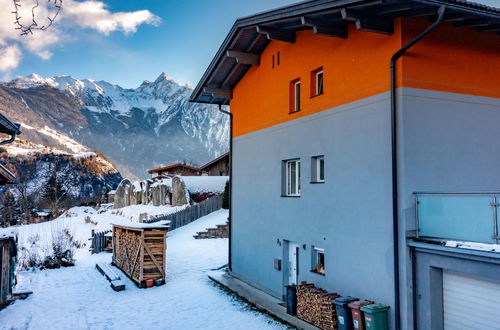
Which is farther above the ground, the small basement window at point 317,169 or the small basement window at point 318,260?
the small basement window at point 317,169

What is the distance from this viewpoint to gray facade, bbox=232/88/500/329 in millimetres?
8188

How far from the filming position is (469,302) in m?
7.23

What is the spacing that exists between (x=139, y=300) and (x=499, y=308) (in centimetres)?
962

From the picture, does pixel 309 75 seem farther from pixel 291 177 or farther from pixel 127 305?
pixel 127 305

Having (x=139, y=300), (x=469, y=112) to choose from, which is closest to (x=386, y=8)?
(x=469, y=112)

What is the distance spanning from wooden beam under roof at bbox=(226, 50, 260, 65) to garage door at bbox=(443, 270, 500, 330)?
915 cm

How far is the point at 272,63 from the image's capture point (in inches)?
529

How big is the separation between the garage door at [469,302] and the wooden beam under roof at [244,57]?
915 cm

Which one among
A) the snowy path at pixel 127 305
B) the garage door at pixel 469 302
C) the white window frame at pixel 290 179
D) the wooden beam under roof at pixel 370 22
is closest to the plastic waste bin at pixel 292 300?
the snowy path at pixel 127 305

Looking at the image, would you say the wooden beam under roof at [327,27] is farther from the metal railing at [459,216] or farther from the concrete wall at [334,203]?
the metal railing at [459,216]

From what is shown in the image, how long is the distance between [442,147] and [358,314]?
3.68 metres

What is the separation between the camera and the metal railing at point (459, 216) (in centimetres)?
679

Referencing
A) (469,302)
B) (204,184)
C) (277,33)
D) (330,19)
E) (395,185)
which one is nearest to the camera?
(469,302)

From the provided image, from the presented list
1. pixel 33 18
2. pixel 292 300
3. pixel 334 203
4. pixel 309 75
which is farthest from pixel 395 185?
pixel 33 18
